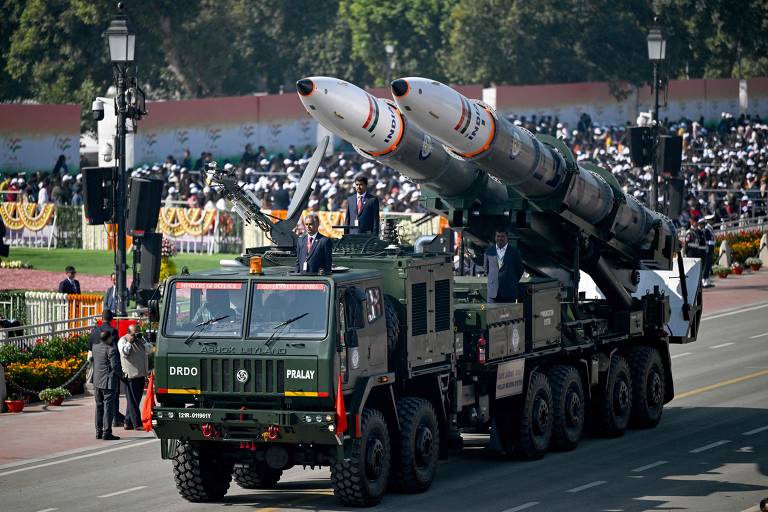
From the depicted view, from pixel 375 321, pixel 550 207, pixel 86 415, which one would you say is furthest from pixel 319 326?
pixel 86 415

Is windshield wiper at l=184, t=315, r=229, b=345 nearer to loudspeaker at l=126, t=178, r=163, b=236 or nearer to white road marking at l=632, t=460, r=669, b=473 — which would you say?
white road marking at l=632, t=460, r=669, b=473

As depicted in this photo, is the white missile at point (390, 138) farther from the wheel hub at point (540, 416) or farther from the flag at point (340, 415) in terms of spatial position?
the flag at point (340, 415)

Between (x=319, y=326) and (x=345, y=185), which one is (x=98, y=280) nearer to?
(x=345, y=185)

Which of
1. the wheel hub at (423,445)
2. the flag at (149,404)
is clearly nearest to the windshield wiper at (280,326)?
the flag at (149,404)

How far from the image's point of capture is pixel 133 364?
2519 cm

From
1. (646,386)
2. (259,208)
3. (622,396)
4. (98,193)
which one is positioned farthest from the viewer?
(98,193)

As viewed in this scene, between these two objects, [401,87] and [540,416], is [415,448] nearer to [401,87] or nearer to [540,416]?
[540,416]

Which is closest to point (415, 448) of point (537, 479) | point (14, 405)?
point (537, 479)

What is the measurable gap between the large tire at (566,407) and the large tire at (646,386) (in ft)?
6.70

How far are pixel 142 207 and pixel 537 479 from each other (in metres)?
11.6

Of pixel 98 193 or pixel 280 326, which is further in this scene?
pixel 98 193

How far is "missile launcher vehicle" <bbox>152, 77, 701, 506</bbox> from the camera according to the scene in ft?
61.5

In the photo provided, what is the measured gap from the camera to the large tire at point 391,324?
19750mm

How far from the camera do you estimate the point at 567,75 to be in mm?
89250
